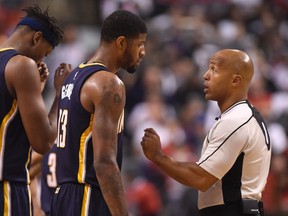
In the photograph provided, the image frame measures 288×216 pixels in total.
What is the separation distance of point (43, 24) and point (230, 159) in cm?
175

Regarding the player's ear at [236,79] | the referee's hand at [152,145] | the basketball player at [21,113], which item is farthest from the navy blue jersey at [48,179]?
the player's ear at [236,79]

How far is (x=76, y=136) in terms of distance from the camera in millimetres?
6020

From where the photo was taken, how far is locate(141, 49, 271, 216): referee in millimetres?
6227

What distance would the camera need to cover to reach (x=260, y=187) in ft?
21.0

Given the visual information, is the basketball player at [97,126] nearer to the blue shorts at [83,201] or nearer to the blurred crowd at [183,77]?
the blue shorts at [83,201]

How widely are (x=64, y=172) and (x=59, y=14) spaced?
11.7 meters

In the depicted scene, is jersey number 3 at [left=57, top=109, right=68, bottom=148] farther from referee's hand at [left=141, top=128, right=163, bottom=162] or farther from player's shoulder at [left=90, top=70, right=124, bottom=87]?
referee's hand at [left=141, top=128, right=163, bottom=162]

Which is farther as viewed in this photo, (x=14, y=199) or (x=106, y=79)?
(x=14, y=199)

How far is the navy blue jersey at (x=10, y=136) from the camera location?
6020mm

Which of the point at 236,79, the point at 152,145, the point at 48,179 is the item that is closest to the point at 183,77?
the point at 48,179

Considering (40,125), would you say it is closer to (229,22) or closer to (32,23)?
(32,23)

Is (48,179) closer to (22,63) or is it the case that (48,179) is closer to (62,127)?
(62,127)

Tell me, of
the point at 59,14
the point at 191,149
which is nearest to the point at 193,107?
the point at 191,149

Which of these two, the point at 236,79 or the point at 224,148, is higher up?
the point at 236,79
